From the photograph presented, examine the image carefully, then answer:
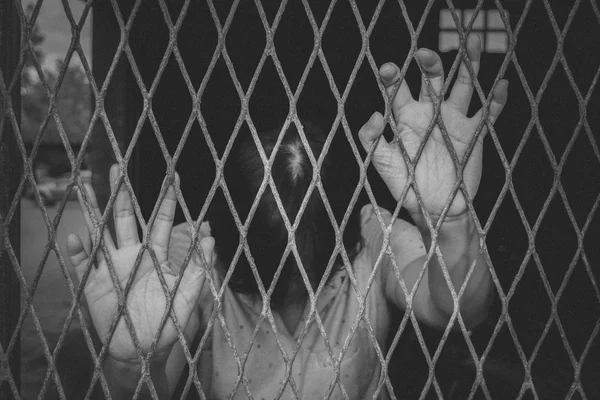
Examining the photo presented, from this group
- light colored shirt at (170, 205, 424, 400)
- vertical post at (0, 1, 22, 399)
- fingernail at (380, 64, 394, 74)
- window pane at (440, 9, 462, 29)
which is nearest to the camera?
fingernail at (380, 64, 394, 74)

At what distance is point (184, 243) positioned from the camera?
119 centimetres

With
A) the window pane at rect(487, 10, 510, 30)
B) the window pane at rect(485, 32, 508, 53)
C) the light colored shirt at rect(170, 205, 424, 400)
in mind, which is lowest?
the light colored shirt at rect(170, 205, 424, 400)

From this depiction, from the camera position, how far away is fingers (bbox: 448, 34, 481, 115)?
82 cm

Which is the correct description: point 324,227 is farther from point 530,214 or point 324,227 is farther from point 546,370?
point 546,370

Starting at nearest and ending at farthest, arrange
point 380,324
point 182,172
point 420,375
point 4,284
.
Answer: point 4,284
point 380,324
point 182,172
point 420,375

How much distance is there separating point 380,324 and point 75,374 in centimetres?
288

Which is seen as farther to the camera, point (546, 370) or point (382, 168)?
point (546, 370)

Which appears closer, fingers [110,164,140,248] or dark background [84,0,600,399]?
fingers [110,164,140,248]

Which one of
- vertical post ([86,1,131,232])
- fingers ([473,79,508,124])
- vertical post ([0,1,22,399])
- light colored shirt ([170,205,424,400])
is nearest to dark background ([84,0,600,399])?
vertical post ([86,1,131,232])

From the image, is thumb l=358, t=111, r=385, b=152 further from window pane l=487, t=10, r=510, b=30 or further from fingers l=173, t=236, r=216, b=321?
window pane l=487, t=10, r=510, b=30

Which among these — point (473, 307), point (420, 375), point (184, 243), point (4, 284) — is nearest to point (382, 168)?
point (473, 307)

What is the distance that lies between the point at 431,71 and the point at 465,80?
0.05 metres

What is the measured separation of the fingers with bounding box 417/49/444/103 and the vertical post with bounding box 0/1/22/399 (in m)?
0.60

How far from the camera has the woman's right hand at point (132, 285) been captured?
854mm
